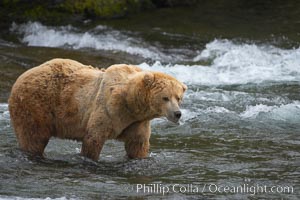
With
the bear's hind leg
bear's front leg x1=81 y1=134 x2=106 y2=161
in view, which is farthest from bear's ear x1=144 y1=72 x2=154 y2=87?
the bear's hind leg

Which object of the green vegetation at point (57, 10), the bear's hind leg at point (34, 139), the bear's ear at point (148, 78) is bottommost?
the bear's hind leg at point (34, 139)

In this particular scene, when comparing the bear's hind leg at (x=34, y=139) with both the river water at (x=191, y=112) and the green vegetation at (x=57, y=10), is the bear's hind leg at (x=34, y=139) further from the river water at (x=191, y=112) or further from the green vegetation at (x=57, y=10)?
the green vegetation at (x=57, y=10)

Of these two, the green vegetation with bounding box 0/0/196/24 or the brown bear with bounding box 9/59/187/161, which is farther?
the green vegetation with bounding box 0/0/196/24

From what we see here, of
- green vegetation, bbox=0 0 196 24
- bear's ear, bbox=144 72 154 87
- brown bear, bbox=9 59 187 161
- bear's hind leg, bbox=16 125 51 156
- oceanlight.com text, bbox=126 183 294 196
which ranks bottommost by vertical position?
oceanlight.com text, bbox=126 183 294 196

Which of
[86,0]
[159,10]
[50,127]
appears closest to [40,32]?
[86,0]

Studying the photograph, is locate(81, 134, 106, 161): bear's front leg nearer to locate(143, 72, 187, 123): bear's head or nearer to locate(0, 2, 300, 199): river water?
locate(0, 2, 300, 199): river water

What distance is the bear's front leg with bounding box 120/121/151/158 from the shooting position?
8203 millimetres

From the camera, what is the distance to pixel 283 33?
62.3 feet

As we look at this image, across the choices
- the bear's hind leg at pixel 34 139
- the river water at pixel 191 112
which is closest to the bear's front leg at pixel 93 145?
the river water at pixel 191 112

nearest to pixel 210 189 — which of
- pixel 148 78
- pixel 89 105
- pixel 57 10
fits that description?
pixel 148 78

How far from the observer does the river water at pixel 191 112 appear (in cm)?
770

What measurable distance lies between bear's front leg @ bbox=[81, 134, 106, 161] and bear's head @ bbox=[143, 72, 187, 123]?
2.39 ft

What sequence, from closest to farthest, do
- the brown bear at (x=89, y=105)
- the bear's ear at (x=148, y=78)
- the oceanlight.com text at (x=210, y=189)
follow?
1. the oceanlight.com text at (x=210, y=189)
2. the bear's ear at (x=148, y=78)
3. the brown bear at (x=89, y=105)

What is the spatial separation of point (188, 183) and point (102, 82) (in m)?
1.58
